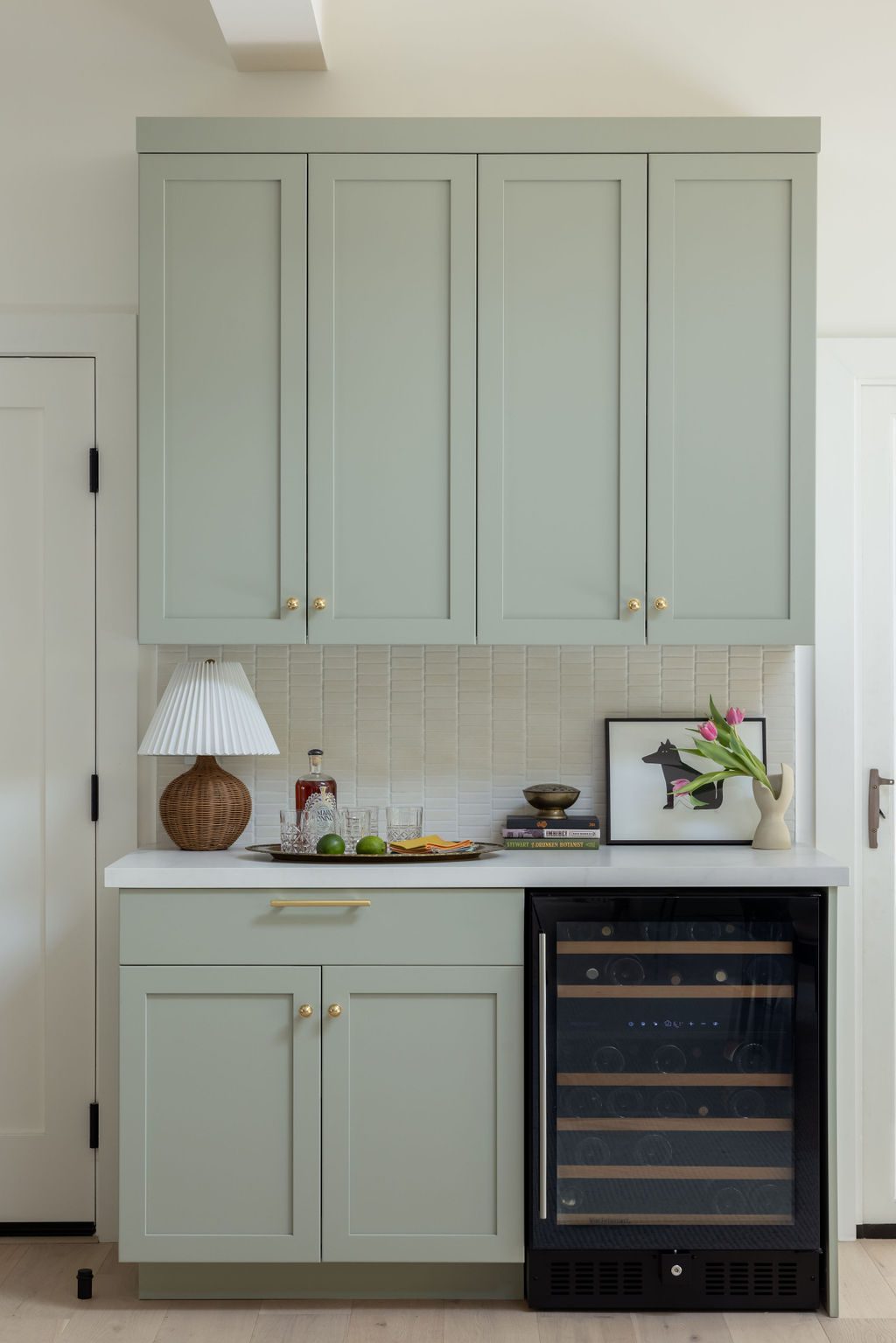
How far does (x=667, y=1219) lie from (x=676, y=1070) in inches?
12.1

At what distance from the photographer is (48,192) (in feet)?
9.34

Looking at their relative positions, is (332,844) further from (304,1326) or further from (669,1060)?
(304,1326)

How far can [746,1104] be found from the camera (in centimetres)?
243

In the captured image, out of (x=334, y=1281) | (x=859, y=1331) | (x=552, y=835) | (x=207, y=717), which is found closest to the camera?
(x=859, y=1331)

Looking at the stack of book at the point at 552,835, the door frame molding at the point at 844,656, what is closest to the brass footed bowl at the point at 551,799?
the stack of book at the point at 552,835

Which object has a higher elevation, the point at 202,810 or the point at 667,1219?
the point at 202,810

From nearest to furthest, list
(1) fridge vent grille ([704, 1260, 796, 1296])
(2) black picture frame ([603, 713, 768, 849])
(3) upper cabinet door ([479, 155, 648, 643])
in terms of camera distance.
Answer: (1) fridge vent grille ([704, 1260, 796, 1296]) < (3) upper cabinet door ([479, 155, 648, 643]) < (2) black picture frame ([603, 713, 768, 849])

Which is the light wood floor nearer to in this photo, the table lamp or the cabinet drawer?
the cabinet drawer

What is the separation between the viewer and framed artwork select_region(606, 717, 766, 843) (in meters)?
2.80

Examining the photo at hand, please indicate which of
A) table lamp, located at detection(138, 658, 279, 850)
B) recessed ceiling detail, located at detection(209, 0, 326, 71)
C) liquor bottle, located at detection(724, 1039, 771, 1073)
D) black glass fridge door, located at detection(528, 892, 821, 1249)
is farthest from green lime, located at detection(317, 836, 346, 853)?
recessed ceiling detail, located at detection(209, 0, 326, 71)

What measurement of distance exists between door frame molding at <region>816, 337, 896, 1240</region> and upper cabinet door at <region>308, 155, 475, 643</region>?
0.95 metres

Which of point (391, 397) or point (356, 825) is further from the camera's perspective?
point (356, 825)

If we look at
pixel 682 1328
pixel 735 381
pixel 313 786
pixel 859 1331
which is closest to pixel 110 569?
pixel 313 786

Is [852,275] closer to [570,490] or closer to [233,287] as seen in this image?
[570,490]
